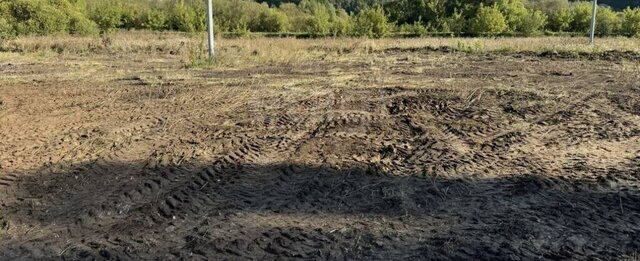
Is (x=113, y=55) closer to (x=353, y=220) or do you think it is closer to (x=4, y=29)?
(x=4, y=29)

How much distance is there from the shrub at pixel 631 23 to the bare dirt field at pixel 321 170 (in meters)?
25.6

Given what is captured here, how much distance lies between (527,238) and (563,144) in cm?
338

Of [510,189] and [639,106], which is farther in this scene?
[639,106]

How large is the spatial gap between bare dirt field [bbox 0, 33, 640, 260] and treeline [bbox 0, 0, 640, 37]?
23604mm

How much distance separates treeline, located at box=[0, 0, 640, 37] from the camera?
110 ft

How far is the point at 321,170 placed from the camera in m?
6.05

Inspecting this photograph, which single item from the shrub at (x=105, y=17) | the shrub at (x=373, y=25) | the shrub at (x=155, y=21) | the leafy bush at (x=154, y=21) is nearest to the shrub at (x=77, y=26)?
the shrub at (x=105, y=17)

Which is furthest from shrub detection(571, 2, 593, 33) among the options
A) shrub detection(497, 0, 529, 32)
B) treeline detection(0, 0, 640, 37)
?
shrub detection(497, 0, 529, 32)

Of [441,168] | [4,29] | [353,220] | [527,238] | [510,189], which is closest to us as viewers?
[527,238]

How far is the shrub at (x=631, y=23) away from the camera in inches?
1328

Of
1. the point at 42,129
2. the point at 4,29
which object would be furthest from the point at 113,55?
the point at 42,129

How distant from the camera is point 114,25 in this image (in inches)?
1834

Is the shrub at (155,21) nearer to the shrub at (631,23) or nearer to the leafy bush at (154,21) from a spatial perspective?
the leafy bush at (154,21)

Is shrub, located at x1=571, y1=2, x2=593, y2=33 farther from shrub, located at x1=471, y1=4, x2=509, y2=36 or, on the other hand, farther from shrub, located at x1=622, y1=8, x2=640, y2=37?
A: shrub, located at x1=471, y1=4, x2=509, y2=36
